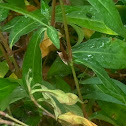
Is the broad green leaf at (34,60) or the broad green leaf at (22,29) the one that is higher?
the broad green leaf at (22,29)

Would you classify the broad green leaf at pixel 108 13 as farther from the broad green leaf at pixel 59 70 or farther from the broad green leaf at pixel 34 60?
the broad green leaf at pixel 59 70

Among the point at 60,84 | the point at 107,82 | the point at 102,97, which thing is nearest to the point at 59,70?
the point at 60,84

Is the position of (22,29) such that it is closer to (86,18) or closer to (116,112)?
(86,18)

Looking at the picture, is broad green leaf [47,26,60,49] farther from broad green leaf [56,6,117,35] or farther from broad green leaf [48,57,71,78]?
broad green leaf [48,57,71,78]

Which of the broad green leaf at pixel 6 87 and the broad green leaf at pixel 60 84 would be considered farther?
the broad green leaf at pixel 60 84

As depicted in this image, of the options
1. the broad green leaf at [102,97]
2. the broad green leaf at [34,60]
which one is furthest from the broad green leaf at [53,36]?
the broad green leaf at [102,97]

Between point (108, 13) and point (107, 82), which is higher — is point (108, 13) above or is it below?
above
